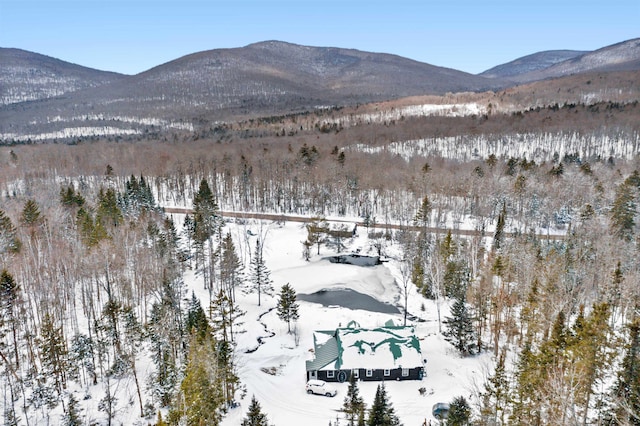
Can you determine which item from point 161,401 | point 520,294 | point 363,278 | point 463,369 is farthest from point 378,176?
point 161,401

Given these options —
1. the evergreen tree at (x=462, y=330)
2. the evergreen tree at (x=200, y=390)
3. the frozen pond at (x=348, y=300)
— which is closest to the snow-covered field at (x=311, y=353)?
the evergreen tree at (x=462, y=330)

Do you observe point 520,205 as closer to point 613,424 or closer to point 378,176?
point 378,176

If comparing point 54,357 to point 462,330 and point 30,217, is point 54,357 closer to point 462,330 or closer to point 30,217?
point 30,217

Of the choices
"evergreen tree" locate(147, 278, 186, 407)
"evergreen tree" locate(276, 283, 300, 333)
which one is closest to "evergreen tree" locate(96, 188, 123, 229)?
"evergreen tree" locate(147, 278, 186, 407)

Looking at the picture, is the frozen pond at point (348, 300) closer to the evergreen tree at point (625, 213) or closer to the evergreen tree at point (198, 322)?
the evergreen tree at point (198, 322)

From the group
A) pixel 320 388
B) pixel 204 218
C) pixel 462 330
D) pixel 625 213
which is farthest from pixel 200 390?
pixel 625 213
